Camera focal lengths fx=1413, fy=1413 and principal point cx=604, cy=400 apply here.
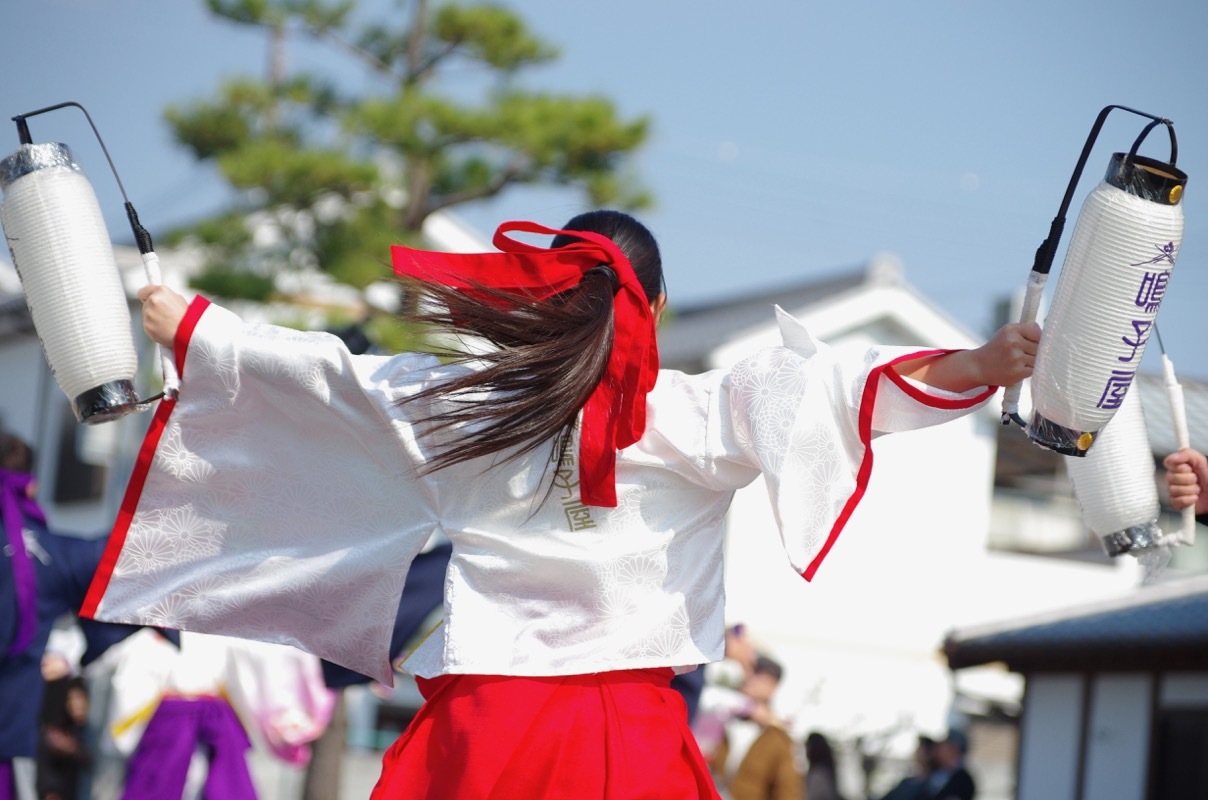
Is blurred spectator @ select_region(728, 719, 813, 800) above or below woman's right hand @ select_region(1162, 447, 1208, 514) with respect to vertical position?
below

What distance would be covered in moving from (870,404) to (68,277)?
4.78ft

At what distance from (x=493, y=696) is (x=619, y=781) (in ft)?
0.88

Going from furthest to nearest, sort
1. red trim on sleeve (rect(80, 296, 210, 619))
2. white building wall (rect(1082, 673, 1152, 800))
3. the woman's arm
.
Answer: white building wall (rect(1082, 673, 1152, 800)) → red trim on sleeve (rect(80, 296, 210, 619)) → the woman's arm

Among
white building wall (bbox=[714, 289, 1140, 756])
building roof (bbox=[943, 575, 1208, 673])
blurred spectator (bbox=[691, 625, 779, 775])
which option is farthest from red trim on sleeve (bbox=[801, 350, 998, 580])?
white building wall (bbox=[714, 289, 1140, 756])

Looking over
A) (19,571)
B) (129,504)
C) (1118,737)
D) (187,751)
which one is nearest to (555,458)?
(129,504)

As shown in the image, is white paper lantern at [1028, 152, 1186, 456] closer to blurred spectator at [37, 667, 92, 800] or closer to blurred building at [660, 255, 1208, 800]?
blurred spectator at [37, 667, 92, 800]

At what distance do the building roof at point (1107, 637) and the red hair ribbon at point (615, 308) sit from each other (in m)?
5.31

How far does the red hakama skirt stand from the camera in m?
2.41

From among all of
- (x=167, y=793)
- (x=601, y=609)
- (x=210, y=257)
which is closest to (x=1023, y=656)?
(x=167, y=793)

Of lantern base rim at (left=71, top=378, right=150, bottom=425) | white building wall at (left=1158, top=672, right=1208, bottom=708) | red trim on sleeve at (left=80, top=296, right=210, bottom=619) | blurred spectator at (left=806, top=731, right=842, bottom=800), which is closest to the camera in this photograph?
lantern base rim at (left=71, top=378, right=150, bottom=425)

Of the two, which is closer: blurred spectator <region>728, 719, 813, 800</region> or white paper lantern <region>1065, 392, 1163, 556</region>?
white paper lantern <region>1065, 392, 1163, 556</region>

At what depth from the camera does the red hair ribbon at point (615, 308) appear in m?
2.48

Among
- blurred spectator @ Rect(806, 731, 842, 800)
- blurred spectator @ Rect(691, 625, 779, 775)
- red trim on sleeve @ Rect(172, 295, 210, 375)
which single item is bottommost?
blurred spectator @ Rect(806, 731, 842, 800)

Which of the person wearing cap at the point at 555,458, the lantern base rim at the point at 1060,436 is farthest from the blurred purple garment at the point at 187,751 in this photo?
the lantern base rim at the point at 1060,436
